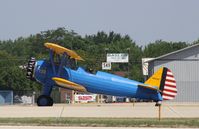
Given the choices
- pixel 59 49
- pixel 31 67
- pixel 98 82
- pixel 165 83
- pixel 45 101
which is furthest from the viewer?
pixel 165 83

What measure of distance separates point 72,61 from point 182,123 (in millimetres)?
11551

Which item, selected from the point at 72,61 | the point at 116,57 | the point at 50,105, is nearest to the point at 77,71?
the point at 72,61

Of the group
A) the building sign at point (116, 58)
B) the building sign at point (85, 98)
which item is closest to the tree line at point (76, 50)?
the building sign at point (116, 58)

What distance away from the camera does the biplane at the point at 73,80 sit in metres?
27.4

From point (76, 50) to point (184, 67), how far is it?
64819 mm

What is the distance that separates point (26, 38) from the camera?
589ft

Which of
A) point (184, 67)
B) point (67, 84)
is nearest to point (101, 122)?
point (67, 84)

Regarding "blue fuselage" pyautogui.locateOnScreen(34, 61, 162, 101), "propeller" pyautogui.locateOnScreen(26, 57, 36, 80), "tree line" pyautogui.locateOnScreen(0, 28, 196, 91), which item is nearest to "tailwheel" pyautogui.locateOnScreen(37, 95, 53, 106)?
"blue fuselage" pyautogui.locateOnScreen(34, 61, 162, 101)

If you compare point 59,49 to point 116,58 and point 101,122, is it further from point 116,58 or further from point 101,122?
point 116,58

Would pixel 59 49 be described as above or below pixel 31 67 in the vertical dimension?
above

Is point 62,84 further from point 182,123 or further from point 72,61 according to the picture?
point 182,123

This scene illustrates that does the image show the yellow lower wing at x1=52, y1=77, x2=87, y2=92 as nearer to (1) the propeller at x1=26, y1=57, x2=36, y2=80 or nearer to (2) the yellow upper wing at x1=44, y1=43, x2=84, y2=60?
(1) the propeller at x1=26, y1=57, x2=36, y2=80

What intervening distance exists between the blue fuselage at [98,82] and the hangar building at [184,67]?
24.3 metres

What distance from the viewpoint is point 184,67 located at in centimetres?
5359
